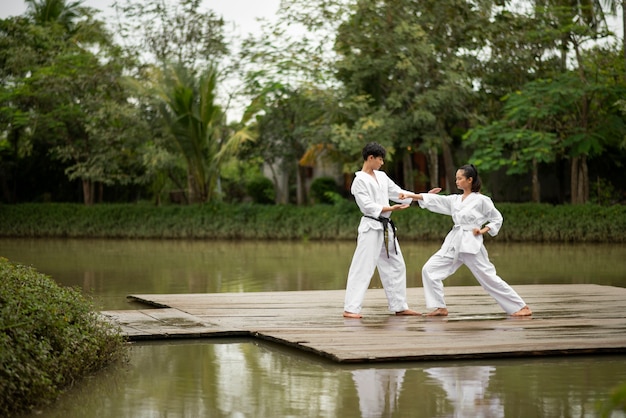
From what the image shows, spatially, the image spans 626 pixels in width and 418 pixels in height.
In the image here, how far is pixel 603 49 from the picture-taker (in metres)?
24.5

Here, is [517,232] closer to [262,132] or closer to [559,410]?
[262,132]

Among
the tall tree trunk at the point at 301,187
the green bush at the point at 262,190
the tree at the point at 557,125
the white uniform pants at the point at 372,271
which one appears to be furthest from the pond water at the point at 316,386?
the green bush at the point at 262,190

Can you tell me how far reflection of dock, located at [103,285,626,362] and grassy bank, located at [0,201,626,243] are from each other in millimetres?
12930

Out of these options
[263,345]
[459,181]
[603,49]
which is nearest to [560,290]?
[459,181]

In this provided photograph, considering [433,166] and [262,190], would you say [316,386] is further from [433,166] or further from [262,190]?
[262,190]

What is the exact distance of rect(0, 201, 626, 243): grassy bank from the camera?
23.3 metres

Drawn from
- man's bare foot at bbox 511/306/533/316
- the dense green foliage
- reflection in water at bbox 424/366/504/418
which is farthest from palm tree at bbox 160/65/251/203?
reflection in water at bbox 424/366/504/418

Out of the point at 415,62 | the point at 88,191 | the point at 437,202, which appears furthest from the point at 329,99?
the point at 437,202

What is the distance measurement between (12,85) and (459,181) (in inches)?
904

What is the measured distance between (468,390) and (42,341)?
2441 millimetres

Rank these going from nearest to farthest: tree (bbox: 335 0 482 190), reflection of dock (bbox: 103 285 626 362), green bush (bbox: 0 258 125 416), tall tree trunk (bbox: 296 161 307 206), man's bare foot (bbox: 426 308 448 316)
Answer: green bush (bbox: 0 258 125 416) → reflection of dock (bbox: 103 285 626 362) → man's bare foot (bbox: 426 308 448 316) → tree (bbox: 335 0 482 190) → tall tree trunk (bbox: 296 161 307 206)

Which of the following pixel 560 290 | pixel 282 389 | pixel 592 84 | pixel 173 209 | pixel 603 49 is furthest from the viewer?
pixel 173 209

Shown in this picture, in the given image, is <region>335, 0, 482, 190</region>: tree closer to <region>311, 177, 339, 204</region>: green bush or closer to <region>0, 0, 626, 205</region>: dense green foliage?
<region>0, 0, 626, 205</region>: dense green foliage

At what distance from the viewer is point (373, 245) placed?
27.6ft
